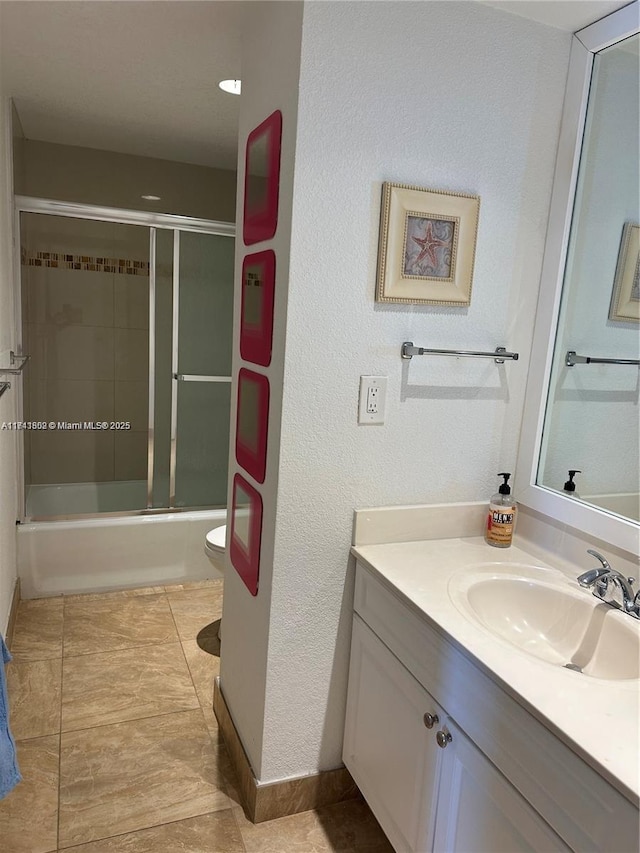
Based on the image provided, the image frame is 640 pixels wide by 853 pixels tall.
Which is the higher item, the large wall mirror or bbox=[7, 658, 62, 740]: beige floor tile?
the large wall mirror

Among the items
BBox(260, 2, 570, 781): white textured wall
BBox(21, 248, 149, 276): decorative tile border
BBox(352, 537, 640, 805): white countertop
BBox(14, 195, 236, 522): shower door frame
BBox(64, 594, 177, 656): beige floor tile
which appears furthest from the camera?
BBox(21, 248, 149, 276): decorative tile border

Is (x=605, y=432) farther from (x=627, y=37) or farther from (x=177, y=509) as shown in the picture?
(x=177, y=509)

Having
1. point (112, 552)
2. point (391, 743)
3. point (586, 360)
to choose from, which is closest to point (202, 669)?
point (112, 552)

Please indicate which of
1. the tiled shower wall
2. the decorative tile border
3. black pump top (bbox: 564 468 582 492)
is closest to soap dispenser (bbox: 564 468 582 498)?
black pump top (bbox: 564 468 582 492)

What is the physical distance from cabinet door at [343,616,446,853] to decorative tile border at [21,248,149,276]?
2.85m

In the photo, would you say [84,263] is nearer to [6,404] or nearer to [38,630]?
[6,404]

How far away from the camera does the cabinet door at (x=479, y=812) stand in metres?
1.09

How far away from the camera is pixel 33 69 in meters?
2.31

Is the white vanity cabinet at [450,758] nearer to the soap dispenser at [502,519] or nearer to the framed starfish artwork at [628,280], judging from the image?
the soap dispenser at [502,519]

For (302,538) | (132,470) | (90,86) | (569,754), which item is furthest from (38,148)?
(569,754)

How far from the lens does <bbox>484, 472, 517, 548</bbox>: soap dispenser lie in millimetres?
1785

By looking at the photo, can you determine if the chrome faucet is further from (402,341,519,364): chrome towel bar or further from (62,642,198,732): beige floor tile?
(62,642,198,732): beige floor tile

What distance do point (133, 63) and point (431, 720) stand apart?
2.32m

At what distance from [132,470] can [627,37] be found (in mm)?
3395
